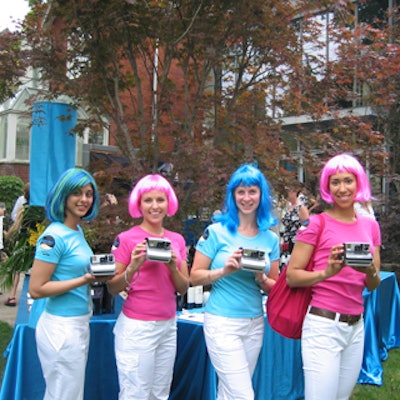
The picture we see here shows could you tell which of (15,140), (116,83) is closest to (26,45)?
(116,83)

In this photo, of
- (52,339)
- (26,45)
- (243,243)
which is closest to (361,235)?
(243,243)

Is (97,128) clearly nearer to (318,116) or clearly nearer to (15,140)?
(318,116)

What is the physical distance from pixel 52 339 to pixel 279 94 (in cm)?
379

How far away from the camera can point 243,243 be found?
2.55 metres

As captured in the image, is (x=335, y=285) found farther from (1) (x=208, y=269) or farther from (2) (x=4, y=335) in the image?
(2) (x=4, y=335)

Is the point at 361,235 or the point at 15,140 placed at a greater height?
the point at 15,140

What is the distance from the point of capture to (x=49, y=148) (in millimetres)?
5137

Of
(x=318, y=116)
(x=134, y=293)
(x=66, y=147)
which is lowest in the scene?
(x=134, y=293)

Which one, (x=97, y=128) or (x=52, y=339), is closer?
(x=52, y=339)

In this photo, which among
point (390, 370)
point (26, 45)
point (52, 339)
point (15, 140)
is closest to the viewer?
point (52, 339)

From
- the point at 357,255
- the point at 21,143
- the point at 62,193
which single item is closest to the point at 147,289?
the point at 62,193

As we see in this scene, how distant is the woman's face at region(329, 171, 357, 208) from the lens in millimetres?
2418

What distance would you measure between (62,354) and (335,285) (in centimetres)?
138

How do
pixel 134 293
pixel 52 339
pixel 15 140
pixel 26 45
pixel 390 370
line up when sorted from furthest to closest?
1. pixel 15 140
2. pixel 390 370
3. pixel 26 45
4. pixel 134 293
5. pixel 52 339
